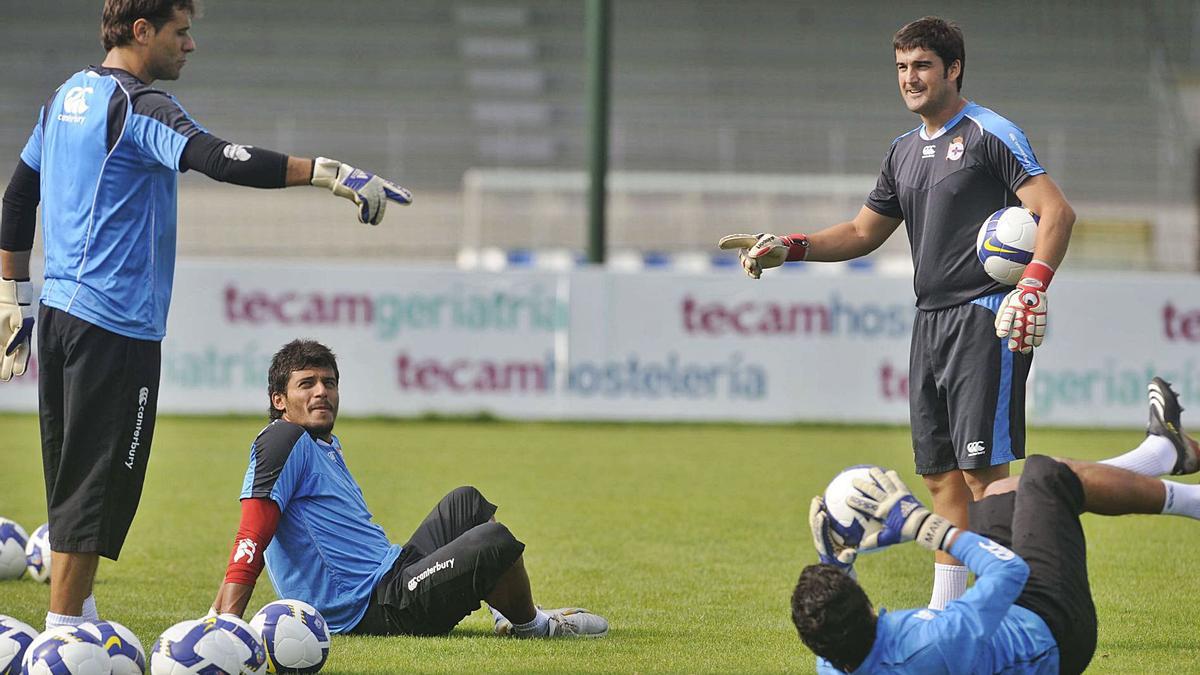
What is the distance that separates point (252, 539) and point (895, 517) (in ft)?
8.26

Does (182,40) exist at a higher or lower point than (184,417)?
higher

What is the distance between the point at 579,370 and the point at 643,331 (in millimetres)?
801

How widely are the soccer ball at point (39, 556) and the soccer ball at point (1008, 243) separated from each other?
469 centimetres

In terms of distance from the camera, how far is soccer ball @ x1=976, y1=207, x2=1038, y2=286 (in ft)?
19.8

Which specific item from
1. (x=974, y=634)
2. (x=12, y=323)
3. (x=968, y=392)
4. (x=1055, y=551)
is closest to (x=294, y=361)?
(x=12, y=323)

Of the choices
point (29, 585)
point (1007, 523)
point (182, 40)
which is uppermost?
point (182, 40)

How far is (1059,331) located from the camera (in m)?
16.2

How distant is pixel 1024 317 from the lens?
18.6 feet

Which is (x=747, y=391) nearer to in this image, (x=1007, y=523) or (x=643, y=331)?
(x=643, y=331)

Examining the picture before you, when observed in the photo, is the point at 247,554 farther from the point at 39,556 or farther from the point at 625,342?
the point at 625,342

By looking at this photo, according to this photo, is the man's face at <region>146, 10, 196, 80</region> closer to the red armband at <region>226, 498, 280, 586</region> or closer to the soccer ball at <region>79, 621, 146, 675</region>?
the red armband at <region>226, 498, 280, 586</region>

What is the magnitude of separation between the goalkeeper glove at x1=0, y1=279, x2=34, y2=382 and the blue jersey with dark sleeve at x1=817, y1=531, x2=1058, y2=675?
11.3 ft

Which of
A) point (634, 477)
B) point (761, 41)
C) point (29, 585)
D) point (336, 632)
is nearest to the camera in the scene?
point (336, 632)

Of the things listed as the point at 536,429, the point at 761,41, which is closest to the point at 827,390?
the point at 536,429
